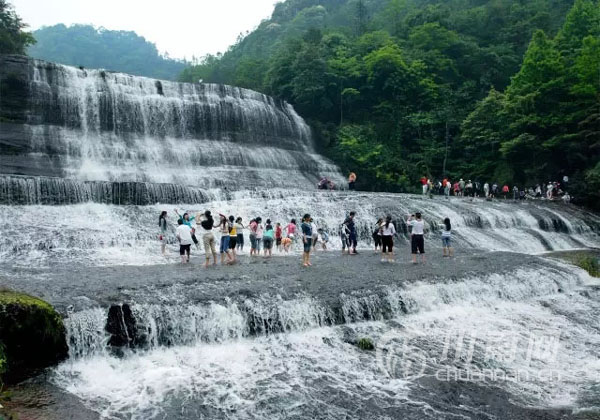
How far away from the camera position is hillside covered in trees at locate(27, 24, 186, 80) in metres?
100

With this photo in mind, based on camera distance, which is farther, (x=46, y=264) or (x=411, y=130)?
(x=411, y=130)

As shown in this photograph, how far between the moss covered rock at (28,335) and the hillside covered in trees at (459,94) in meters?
30.8

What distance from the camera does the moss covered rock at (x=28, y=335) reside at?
21.1 ft

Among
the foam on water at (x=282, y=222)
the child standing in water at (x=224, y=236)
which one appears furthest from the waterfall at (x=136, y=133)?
the child standing in water at (x=224, y=236)

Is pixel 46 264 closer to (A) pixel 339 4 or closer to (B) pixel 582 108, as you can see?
(B) pixel 582 108

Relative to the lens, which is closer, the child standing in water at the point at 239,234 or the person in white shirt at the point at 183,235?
the person in white shirt at the point at 183,235

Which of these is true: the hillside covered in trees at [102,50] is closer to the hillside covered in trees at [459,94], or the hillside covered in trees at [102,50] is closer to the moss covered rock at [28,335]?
the hillside covered in trees at [459,94]

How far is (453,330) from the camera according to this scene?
31.8 ft

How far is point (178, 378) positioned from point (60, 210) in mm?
13491

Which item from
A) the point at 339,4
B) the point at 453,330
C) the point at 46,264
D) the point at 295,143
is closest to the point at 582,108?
the point at 295,143

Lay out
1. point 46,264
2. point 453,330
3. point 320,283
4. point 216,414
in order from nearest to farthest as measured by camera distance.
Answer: point 216,414
point 453,330
point 320,283
point 46,264

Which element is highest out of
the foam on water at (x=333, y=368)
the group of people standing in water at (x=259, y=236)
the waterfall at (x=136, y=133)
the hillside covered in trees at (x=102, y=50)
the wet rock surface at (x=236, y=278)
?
the hillside covered in trees at (x=102, y=50)

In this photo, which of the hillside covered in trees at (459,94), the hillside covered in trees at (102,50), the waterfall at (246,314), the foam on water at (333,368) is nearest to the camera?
the foam on water at (333,368)

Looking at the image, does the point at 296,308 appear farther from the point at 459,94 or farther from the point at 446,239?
the point at 459,94
